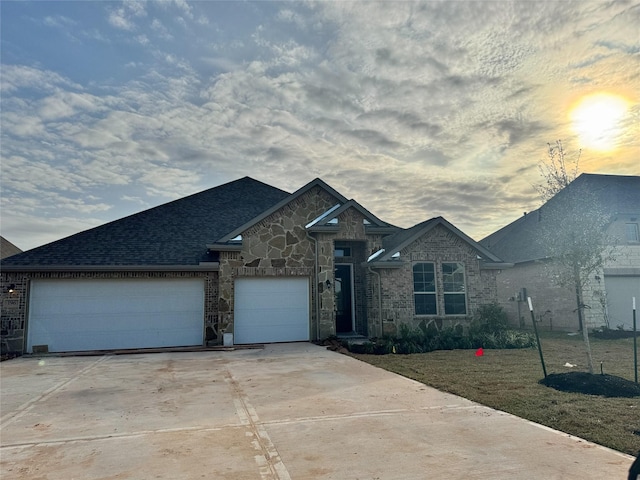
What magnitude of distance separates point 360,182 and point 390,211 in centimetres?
353

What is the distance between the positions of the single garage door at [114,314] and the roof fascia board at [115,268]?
478 mm

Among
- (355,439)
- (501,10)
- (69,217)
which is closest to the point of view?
(355,439)

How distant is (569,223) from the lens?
804cm

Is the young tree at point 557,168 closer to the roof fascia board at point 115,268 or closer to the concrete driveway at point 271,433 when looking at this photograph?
the concrete driveway at point 271,433

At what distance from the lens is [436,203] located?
2164 cm

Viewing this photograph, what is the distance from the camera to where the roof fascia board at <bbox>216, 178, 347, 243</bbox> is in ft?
45.8

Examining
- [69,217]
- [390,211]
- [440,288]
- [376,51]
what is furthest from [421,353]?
[69,217]

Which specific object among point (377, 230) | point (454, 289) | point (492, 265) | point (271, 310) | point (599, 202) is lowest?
point (271, 310)

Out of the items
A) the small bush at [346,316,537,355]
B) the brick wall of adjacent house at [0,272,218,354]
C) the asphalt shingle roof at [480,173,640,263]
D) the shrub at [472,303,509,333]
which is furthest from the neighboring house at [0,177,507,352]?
the asphalt shingle roof at [480,173,640,263]

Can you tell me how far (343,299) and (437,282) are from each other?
3696mm

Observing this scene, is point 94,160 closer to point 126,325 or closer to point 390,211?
point 126,325

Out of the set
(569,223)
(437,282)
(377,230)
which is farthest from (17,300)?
(569,223)

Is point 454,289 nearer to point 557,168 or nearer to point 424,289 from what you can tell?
point 424,289

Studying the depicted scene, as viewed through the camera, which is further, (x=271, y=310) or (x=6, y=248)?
(x=6, y=248)
